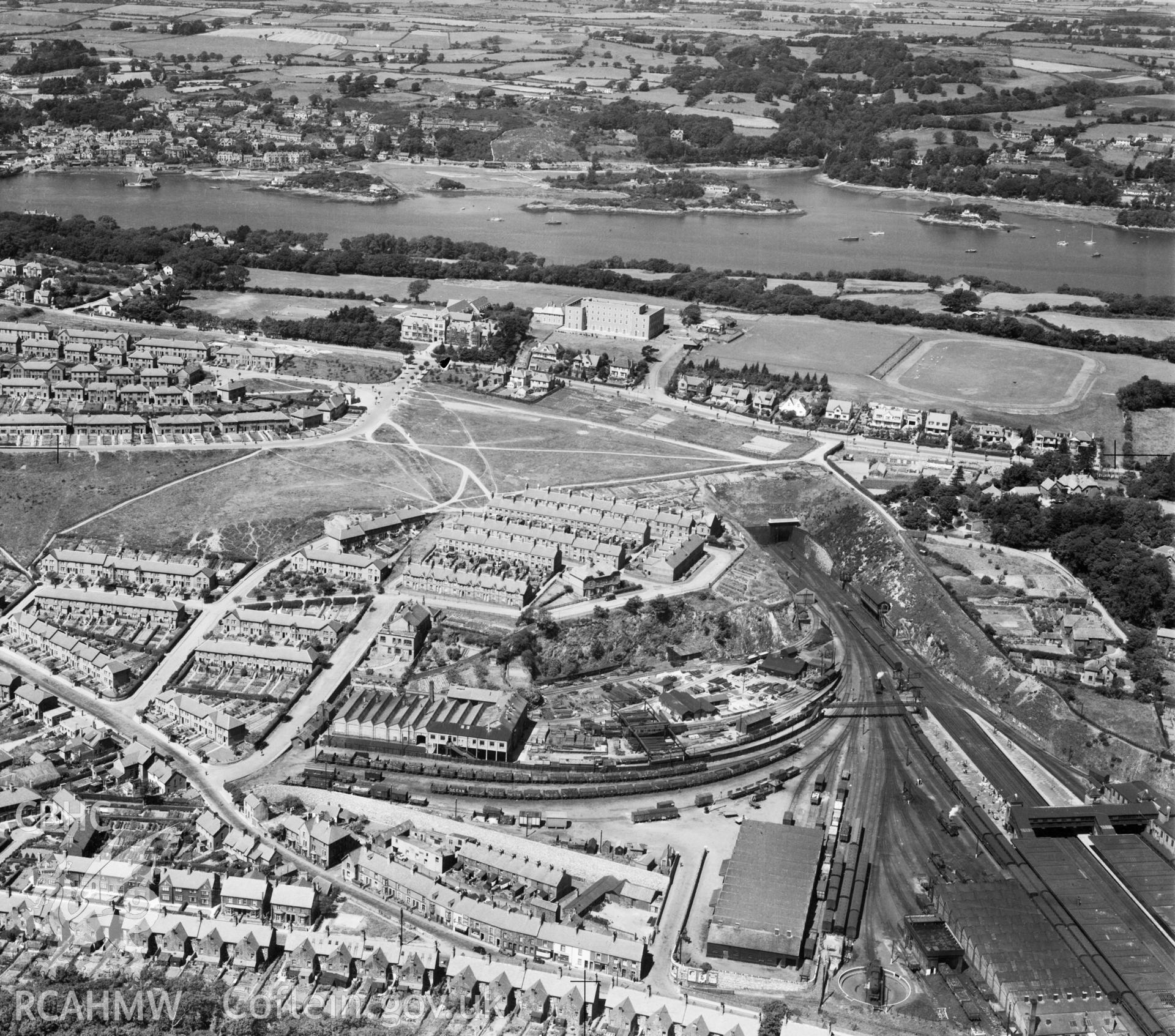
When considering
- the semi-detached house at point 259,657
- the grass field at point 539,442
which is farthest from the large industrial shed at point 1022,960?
the grass field at point 539,442

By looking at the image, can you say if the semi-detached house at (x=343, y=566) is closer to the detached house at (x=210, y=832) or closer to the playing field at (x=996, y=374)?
the detached house at (x=210, y=832)

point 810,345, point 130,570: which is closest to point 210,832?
point 130,570

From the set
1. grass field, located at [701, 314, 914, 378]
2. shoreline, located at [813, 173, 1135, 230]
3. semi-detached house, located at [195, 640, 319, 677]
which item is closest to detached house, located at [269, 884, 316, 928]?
semi-detached house, located at [195, 640, 319, 677]

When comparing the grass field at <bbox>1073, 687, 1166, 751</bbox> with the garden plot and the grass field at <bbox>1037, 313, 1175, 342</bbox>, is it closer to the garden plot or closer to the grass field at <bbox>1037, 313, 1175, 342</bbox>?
the garden plot

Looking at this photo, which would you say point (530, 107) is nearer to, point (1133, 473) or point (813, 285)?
point (813, 285)

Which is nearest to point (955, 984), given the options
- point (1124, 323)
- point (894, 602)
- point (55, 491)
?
point (894, 602)

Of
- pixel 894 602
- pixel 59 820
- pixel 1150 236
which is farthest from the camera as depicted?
pixel 1150 236
